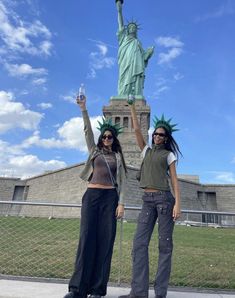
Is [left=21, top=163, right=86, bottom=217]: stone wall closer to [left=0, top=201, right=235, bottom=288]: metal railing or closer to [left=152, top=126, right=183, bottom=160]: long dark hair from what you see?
[left=0, top=201, right=235, bottom=288]: metal railing

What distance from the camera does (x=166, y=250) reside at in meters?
Answer: 4.13

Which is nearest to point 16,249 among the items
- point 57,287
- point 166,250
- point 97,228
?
point 57,287

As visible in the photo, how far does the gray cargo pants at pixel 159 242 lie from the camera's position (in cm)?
408

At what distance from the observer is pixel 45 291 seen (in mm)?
4398

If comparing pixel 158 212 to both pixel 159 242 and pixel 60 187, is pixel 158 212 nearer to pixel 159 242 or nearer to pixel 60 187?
pixel 159 242

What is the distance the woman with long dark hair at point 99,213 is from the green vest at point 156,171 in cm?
31

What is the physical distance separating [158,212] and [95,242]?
0.86 m

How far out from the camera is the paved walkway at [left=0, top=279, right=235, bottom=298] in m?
4.17

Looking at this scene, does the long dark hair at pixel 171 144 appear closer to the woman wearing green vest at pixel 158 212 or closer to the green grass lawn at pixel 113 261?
the woman wearing green vest at pixel 158 212

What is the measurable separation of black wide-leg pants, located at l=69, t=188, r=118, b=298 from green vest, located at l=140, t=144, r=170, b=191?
17.6 inches

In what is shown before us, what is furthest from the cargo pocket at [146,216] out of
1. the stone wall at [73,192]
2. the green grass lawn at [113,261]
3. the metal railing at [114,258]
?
the stone wall at [73,192]

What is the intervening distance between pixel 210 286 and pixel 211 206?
32.2 meters

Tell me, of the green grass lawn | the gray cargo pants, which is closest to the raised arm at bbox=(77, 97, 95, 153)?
the gray cargo pants

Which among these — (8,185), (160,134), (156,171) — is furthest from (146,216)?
(8,185)
